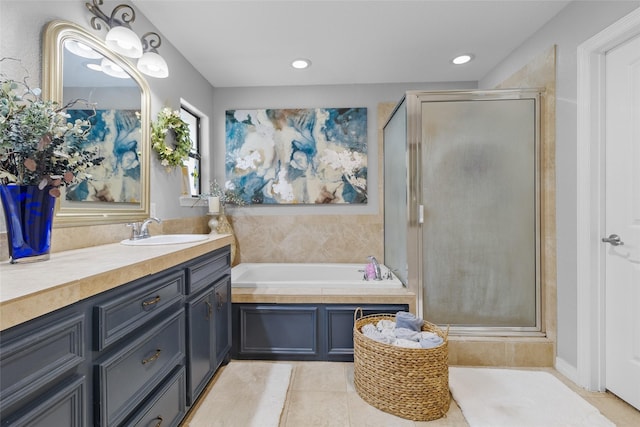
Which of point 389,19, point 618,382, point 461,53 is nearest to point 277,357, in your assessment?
point 618,382

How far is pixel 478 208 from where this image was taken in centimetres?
218

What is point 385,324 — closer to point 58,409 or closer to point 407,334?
point 407,334

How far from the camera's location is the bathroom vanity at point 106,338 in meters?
0.72

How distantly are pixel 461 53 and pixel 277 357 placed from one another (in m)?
2.85

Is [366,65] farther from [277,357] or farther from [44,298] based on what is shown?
[44,298]

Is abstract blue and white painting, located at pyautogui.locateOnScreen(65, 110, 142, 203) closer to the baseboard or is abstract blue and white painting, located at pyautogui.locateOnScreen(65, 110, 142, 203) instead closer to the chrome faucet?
the chrome faucet

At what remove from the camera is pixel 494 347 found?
212 centimetres

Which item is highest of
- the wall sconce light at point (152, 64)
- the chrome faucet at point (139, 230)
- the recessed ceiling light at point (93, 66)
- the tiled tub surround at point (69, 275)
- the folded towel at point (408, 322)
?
the wall sconce light at point (152, 64)

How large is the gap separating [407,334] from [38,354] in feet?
5.44

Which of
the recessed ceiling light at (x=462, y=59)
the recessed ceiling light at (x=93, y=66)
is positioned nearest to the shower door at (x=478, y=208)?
the recessed ceiling light at (x=462, y=59)

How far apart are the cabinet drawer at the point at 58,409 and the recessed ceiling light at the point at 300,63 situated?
2557 mm

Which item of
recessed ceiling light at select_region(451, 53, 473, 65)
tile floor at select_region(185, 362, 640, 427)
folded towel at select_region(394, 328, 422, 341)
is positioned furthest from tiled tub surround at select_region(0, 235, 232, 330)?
recessed ceiling light at select_region(451, 53, 473, 65)

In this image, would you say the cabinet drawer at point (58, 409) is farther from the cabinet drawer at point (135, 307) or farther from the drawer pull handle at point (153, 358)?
the drawer pull handle at point (153, 358)

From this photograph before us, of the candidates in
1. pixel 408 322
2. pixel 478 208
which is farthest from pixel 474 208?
pixel 408 322
